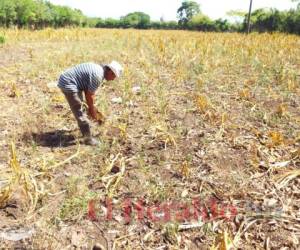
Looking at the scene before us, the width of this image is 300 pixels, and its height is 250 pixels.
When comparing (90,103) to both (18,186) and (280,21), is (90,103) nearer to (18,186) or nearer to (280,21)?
(18,186)

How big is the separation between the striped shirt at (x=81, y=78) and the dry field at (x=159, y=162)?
575 mm

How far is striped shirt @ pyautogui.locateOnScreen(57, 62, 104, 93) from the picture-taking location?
159 inches

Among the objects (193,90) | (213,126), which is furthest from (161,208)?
(193,90)

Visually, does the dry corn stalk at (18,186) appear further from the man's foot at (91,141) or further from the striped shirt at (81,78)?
the striped shirt at (81,78)

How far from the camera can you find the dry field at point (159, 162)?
281 centimetres

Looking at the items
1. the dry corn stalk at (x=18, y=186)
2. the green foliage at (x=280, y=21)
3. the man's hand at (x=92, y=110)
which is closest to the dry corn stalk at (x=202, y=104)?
the man's hand at (x=92, y=110)

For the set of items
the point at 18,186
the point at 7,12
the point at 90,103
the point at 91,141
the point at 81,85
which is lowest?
the point at 18,186

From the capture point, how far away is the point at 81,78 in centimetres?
409

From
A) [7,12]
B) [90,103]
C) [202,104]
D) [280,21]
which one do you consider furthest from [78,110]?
[280,21]

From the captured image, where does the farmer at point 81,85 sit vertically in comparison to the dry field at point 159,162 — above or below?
above

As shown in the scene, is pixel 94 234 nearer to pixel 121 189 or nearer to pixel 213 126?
pixel 121 189

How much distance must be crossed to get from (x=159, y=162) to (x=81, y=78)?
4.26ft

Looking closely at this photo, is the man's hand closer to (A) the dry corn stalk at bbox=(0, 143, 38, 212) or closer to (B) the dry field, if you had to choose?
(B) the dry field

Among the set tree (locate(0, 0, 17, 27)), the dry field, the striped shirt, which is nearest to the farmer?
the striped shirt
